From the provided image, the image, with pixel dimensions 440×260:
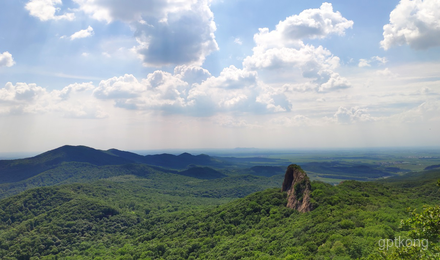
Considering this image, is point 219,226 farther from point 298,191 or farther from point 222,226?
point 298,191

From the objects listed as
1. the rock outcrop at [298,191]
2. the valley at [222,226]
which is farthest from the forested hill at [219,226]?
the rock outcrop at [298,191]

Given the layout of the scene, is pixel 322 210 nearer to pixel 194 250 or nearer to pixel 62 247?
pixel 194 250

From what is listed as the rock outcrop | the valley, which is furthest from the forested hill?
the rock outcrop

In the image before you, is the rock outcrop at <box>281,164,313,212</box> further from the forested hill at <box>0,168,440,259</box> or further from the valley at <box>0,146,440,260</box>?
the forested hill at <box>0,168,440,259</box>

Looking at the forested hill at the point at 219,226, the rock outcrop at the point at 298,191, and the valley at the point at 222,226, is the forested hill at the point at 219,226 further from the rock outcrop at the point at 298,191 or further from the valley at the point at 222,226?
the rock outcrop at the point at 298,191

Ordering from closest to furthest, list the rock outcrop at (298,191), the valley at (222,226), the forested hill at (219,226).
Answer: the forested hill at (219,226)
the valley at (222,226)
the rock outcrop at (298,191)

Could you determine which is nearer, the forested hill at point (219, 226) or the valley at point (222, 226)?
the forested hill at point (219, 226)

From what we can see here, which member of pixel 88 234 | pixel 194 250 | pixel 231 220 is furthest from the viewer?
pixel 88 234

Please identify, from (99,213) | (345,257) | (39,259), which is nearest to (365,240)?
(345,257)
